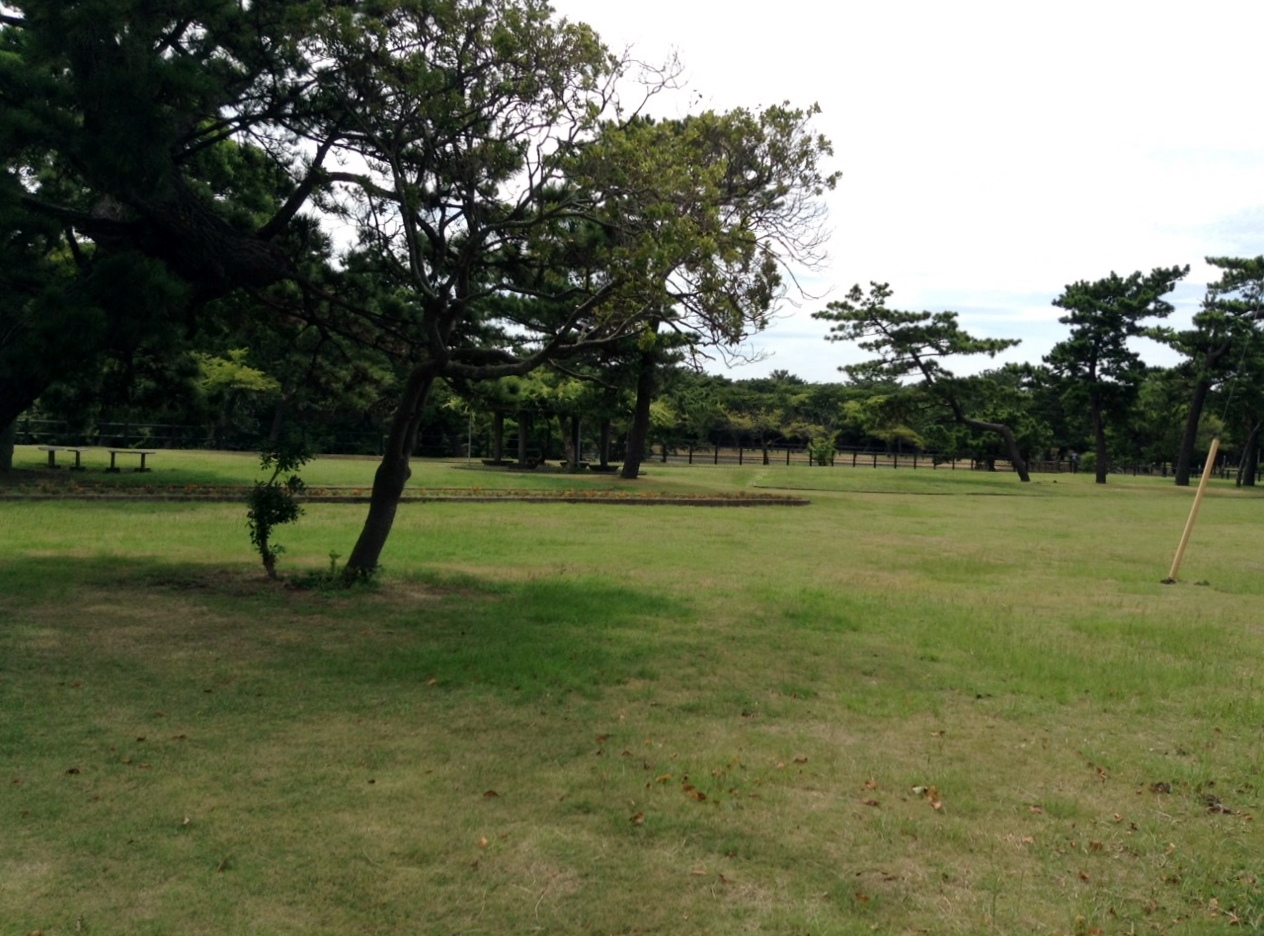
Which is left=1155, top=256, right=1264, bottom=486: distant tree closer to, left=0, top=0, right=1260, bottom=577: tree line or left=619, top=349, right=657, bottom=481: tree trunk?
left=619, top=349, right=657, bottom=481: tree trunk

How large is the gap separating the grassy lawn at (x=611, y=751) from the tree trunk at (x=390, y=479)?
344mm

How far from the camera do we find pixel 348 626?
8102 millimetres

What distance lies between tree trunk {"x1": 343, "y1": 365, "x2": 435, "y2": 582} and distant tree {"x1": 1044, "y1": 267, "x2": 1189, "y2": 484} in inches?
1527

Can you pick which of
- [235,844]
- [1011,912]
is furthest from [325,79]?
[1011,912]

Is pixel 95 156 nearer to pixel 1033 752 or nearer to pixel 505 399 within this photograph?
pixel 505 399

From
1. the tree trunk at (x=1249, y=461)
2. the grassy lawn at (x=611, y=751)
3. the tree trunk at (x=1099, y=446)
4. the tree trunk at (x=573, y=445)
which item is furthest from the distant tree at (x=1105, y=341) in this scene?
the grassy lawn at (x=611, y=751)

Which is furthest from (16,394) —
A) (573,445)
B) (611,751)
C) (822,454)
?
(822,454)

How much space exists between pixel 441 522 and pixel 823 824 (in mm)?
12178

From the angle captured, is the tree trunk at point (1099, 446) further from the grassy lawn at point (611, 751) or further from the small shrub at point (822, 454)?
the grassy lawn at point (611, 751)

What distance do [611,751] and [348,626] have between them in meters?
3.60

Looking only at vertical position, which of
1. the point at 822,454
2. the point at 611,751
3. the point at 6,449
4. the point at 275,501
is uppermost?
the point at 822,454

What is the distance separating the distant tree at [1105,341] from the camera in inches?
1667

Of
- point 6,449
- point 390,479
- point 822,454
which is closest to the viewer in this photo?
point 390,479

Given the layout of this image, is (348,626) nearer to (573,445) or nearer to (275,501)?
(275,501)
